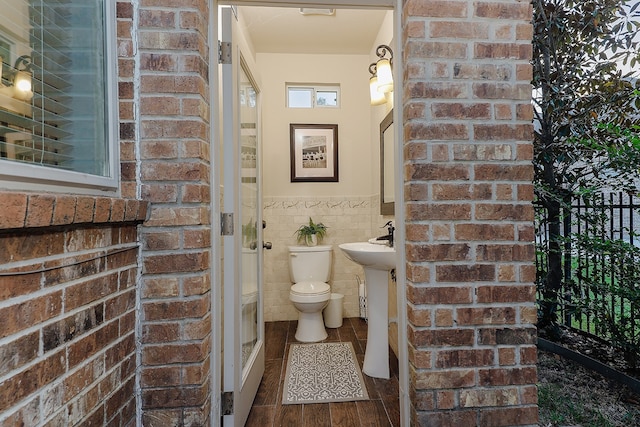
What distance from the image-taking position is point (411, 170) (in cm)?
119

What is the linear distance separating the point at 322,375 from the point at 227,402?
0.87 m

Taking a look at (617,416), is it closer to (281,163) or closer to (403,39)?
(403,39)

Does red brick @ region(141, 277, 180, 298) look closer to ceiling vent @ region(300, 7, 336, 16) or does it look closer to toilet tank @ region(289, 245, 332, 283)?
toilet tank @ region(289, 245, 332, 283)

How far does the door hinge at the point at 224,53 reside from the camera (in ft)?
4.69

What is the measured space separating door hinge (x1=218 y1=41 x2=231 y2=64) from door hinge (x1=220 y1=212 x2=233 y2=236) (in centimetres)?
67

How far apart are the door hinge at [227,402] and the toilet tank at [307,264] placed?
1.65m

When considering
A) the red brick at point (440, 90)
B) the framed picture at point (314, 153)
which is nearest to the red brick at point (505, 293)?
the red brick at point (440, 90)

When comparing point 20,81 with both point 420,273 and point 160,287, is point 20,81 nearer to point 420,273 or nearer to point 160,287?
point 160,287

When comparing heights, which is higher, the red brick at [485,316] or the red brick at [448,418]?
the red brick at [485,316]

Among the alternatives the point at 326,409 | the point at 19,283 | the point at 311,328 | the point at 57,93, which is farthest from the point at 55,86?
the point at 311,328

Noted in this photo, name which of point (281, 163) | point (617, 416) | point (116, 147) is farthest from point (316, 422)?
point (281, 163)

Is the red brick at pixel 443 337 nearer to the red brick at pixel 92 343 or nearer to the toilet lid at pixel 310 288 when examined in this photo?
the red brick at pixel 92 343

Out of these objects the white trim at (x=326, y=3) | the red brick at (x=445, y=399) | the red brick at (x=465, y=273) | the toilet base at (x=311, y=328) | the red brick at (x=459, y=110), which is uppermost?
→ the white trim at (x=326, y=3)

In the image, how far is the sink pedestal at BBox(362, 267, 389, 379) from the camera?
81.8 inches
